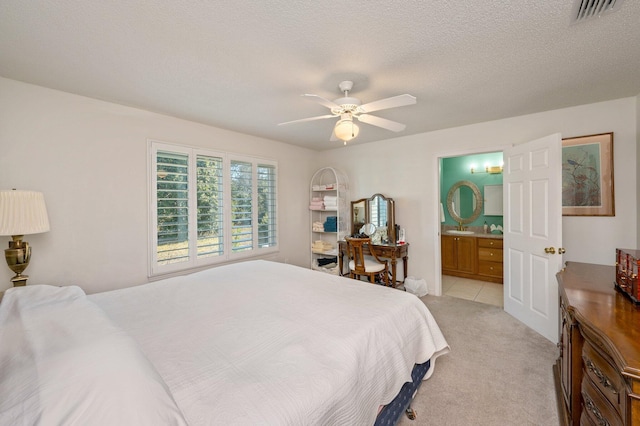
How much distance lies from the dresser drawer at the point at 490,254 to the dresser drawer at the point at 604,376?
343 cm

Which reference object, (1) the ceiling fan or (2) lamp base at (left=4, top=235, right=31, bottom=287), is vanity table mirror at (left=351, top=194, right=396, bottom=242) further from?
(2) lamp base at (left=4, top=235, right=31, bottom=287)

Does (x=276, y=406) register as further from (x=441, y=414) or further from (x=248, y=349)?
(x=441, y=414)

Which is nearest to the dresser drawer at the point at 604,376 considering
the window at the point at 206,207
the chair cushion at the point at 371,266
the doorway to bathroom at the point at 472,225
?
the chair cushion at the point at 371,266

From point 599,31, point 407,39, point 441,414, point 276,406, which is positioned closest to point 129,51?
point 407,39

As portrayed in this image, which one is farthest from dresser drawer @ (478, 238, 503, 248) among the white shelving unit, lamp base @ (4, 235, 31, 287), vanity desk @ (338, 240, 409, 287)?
lamp base @ (4, 235, 31, 287)

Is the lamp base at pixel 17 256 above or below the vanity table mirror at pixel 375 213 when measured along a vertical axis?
below

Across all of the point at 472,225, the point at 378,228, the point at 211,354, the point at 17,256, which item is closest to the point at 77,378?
the point at 211,354

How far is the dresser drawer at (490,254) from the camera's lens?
14.3 feet

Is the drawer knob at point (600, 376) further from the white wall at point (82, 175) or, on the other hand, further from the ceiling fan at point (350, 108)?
the white wall at point (82, 175)

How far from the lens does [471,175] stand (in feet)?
16.9

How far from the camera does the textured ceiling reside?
1.39 m

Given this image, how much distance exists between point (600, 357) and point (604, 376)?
73 millimetres

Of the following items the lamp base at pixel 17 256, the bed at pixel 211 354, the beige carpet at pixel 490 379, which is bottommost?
the beige carpet at pixel 490 379

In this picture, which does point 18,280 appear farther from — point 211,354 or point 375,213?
point 375,213
